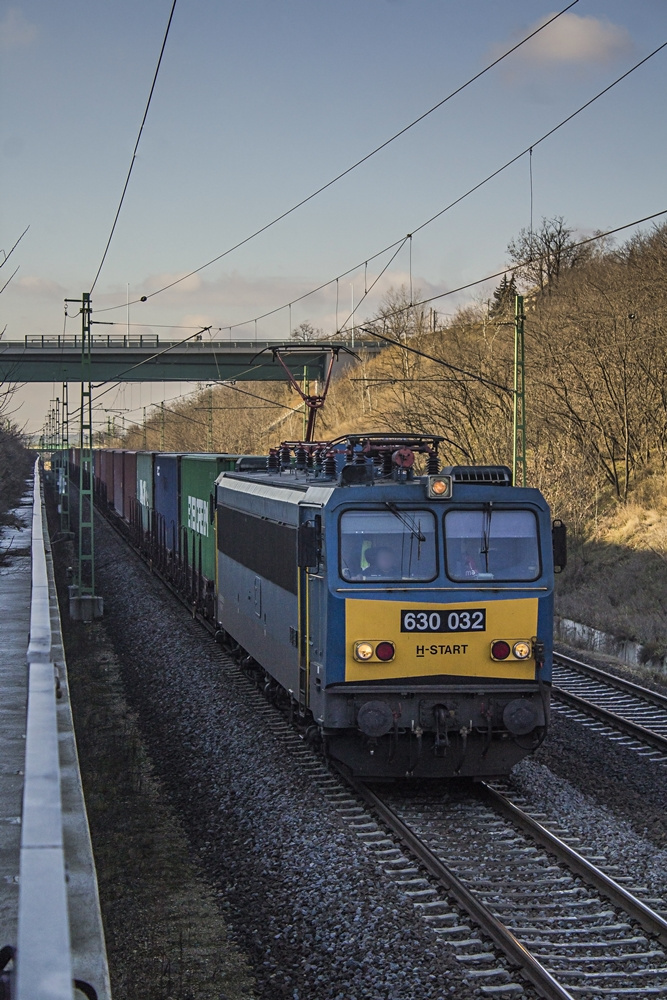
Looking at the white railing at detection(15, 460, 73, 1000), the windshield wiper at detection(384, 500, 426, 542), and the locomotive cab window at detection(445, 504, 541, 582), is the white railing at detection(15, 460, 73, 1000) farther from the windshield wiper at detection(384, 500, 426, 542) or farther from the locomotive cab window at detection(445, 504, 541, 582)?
the locomotive cab window at detection(445, 504, 541, 582)

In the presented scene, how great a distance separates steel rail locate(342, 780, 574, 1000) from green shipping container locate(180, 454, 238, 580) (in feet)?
28.3

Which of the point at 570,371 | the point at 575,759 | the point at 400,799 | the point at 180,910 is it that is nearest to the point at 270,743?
the point at 400,799

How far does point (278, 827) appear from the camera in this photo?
8.65 meters

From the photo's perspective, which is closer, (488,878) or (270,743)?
(488,878)

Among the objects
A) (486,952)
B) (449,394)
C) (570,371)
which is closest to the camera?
(486,952)

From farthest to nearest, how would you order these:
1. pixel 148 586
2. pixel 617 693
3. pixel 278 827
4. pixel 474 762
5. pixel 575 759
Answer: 1. pixel 148 586
2. pixel 617 693
3. pixel 575 759
4. pixel 474 762
5. pixel 278 827

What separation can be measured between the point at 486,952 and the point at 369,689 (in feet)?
9.72

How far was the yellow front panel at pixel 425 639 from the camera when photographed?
9031mm

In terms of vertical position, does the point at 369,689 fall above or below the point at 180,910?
above

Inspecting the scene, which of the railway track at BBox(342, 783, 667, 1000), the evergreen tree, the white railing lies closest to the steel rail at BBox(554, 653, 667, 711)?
the railway track at BBox(342, 783, 667, 1000)

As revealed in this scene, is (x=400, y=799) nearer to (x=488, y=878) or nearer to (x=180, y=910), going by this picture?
(x=488, y=878)

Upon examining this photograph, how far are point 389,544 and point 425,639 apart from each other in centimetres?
87

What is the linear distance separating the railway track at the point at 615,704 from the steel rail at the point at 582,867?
275 centimetres

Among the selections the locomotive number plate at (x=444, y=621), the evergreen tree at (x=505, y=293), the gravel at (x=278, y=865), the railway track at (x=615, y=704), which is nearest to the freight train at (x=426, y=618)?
the locomotive number plate at (x=444, y=621)
